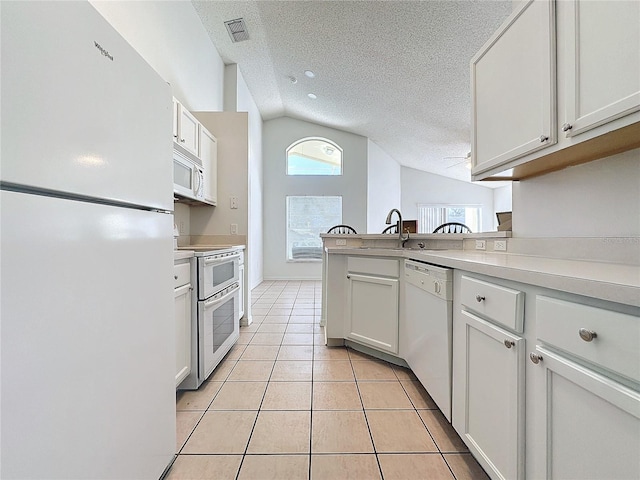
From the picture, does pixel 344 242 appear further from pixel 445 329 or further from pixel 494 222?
pixel 494 222

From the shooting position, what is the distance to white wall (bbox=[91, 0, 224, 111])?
6.81 ft

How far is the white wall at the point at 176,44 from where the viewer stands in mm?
2074

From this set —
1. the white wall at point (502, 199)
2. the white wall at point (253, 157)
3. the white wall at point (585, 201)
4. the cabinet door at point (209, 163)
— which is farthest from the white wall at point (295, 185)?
the white wall at point (585, 201)

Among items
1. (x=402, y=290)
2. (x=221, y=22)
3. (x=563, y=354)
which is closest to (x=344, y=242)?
(x=402, y=290)

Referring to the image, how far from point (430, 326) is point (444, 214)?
7765mm

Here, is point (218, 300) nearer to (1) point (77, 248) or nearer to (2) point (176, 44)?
(1) point (77, 248)

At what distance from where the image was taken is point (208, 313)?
1946mm

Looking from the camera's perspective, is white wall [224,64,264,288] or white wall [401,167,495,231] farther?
white wall [401,167,495,231]

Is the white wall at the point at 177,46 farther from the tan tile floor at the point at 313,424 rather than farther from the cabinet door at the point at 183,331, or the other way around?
the tan tile floor at the point at 313,424

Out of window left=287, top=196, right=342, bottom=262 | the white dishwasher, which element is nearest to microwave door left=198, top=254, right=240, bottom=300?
the white dishwasher

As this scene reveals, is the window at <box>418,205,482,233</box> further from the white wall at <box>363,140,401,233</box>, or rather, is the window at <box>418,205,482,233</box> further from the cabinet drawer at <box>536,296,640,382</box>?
the cabinet drawer at <box>536,296,640,382</box>

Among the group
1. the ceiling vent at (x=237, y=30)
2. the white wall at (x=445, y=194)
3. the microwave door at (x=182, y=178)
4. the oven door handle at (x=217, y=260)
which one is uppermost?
the ceiling vent at (x=237, y=30)

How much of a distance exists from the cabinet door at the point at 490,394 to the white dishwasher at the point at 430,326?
92mm

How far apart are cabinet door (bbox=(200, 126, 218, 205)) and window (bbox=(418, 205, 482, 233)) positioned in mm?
6749
